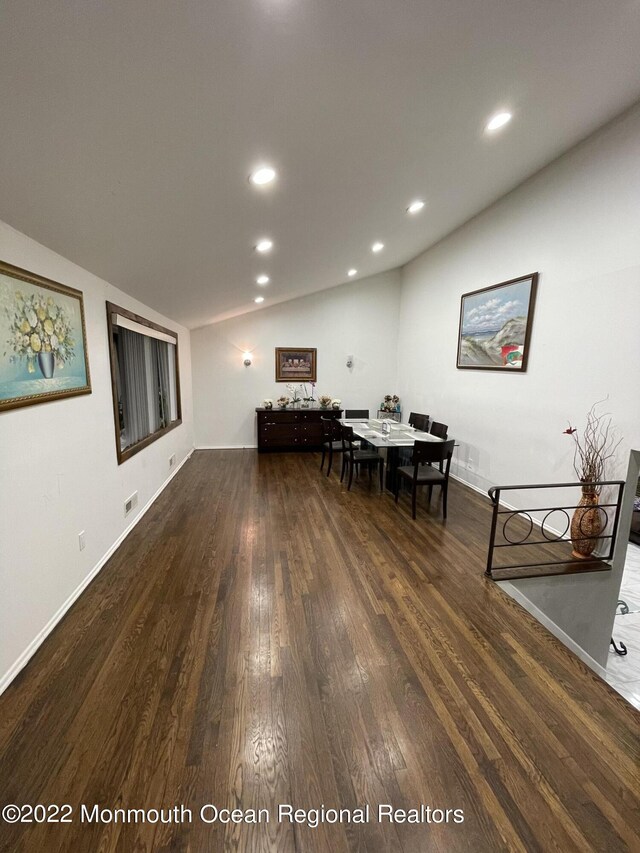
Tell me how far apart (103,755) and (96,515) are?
1670 mm

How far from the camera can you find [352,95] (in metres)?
1.57

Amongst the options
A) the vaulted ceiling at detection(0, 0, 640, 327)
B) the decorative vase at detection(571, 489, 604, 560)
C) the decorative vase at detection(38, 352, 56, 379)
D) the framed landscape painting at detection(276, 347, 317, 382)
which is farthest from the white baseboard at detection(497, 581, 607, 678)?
the framed landscape painting at detection(276, 347, 317, 382)

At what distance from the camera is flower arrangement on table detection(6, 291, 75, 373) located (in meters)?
1.81

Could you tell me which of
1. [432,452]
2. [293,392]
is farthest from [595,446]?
[293,392]

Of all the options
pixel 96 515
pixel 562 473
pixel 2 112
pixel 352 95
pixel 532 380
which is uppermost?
pixel 352 95

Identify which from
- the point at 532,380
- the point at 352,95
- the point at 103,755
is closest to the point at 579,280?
the point at 532,380

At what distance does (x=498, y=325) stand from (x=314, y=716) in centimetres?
424

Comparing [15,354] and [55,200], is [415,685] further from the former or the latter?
[55,200]

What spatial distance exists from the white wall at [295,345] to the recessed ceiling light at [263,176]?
4.70 meters

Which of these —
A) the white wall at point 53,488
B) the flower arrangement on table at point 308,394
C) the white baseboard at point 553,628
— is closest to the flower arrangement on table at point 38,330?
the white wall at point 53,488

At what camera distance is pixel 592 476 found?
2967 mm

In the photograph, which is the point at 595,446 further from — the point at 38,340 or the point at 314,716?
the point at 38,340

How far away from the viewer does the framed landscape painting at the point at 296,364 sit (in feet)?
22.2

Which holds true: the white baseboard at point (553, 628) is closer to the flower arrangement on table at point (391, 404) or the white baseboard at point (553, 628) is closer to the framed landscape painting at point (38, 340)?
the framed landscape painting at point (38, 340)
